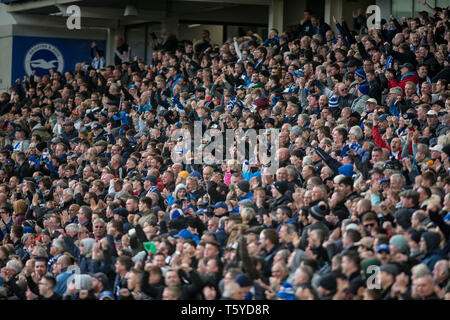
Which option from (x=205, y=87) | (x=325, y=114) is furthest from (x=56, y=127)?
(x=325, y=114)

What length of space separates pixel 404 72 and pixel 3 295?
6.70m

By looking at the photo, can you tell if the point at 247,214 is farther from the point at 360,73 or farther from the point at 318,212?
the point at 360,73

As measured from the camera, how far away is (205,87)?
16359mm

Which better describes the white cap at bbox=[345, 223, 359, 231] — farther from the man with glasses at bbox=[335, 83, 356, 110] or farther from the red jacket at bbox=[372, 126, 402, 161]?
the man with glasses at bbox=[335, 83, 356, 110]

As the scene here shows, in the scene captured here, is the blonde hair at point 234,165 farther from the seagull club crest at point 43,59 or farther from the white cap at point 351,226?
the seagull club crest at point 43,59

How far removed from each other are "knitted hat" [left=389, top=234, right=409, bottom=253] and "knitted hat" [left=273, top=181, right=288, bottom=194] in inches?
102

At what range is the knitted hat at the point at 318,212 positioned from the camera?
915 centimetres

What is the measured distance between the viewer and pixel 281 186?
1039 centimetres

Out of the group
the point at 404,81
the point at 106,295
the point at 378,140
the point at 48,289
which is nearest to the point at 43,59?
the point at 404,81

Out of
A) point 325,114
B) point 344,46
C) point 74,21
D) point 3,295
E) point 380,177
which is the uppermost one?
point 74,21

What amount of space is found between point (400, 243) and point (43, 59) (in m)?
19.8

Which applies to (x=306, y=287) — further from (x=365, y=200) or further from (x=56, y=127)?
(x=56, y=127)

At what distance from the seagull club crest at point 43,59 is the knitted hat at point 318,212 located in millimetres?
18031

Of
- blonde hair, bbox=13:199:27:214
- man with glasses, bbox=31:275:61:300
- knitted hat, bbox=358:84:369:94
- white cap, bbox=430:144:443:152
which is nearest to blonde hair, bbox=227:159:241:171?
knitted hat, bbox=358:84:369:94
